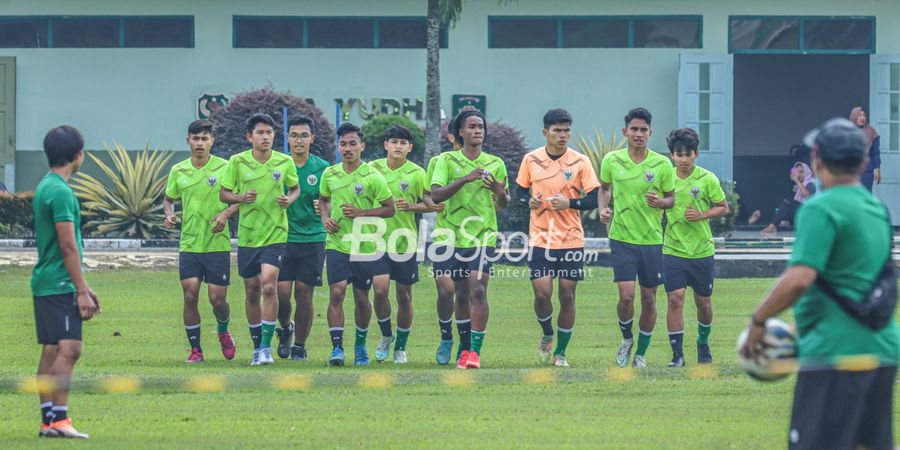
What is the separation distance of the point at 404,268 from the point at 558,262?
1.36 m

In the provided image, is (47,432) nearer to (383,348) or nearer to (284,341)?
(383,348)

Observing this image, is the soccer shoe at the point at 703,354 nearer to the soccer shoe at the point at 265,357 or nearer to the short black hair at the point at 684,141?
the short black hair at the point at 684,141

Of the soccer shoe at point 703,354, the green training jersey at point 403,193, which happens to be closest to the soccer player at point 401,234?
the green training jersey at point 403,193

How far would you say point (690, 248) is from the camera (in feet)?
45.7

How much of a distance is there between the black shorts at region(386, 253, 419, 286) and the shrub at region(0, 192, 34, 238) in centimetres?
1657

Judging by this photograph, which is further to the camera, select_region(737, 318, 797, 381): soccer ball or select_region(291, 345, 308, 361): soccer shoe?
select_region(291, 345, 308, 361): soccer shoe

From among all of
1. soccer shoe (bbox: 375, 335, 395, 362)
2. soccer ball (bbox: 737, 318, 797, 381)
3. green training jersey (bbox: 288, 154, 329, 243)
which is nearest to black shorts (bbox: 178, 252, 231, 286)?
green training jersey (bbox: 288, 154, 329, 243)

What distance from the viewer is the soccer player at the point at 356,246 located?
1388 centimetres

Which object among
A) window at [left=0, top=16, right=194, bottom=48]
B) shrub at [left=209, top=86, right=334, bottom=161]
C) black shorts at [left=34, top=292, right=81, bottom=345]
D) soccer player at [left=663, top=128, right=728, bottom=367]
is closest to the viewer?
black shorts at [left=34, top=292, right=81, bottom=345]

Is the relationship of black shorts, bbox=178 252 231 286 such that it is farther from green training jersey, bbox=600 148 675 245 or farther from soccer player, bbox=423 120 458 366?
green training jersey, bbox=600 148 675 245

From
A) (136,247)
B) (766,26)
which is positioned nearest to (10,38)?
(136,247)

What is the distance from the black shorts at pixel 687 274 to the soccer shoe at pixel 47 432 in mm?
6013

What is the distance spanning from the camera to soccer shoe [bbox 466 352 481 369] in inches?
526

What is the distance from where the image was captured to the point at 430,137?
100 ft
